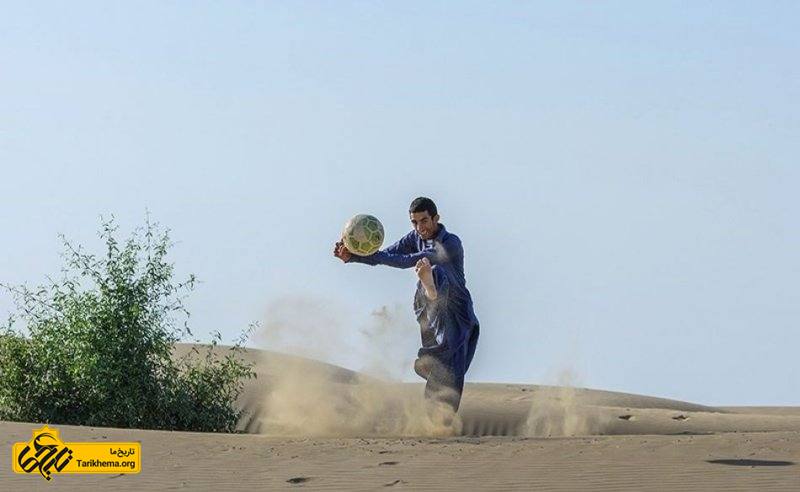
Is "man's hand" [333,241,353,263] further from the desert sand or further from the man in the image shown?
the desert sand

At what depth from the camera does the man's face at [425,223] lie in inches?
537

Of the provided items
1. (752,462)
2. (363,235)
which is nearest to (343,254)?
(363,235)

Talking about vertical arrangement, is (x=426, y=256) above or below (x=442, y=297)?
above

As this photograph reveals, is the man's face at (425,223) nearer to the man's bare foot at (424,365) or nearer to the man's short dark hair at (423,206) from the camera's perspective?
the man's short dark hair at (423,206)

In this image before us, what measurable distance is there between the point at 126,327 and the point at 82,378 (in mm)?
809

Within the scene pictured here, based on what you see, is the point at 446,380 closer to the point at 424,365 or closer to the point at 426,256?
the point at 424,365

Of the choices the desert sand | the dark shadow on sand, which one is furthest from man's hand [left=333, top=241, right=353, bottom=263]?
the dark shadow on sand

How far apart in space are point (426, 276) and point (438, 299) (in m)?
0.48

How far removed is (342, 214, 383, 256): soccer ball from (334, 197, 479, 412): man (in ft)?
0.55

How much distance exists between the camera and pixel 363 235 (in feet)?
44.9

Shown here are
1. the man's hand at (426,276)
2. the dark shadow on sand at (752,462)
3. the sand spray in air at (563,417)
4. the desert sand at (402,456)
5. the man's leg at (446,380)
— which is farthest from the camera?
the sand spray in air at (563,417)

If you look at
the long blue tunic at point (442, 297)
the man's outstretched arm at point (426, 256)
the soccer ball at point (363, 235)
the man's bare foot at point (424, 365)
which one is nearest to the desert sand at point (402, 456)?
the man's bare foot at point (424, 365)

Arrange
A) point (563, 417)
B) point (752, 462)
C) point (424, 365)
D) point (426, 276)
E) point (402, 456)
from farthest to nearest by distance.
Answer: point (563, 417), point (424, 365), point (426, 276), point (402, 456), point (752, 462)

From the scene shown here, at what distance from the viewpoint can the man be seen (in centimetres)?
1377
